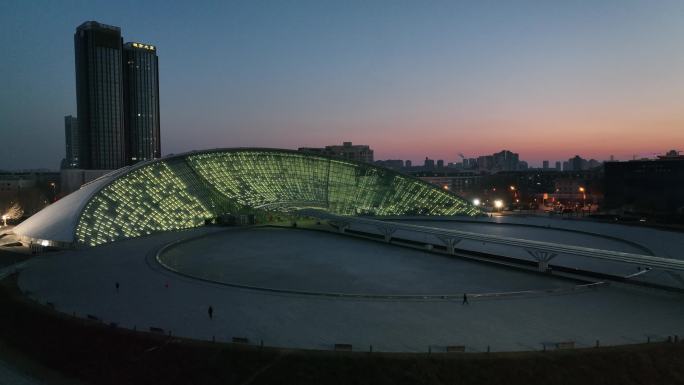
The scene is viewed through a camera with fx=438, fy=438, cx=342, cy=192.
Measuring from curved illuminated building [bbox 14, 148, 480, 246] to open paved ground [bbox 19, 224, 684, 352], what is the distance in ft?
29.9

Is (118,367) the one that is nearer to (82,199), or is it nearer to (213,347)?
(213,347)

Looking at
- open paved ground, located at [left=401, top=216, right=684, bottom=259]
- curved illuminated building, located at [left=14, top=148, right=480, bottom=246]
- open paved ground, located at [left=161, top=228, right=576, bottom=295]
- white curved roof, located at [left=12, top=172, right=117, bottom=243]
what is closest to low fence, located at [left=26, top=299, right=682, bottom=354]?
open paved ground, located at [left=161, top=228, right=576, bottom=295]

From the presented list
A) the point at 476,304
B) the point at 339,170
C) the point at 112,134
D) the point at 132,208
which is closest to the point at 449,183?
the point at 339,170

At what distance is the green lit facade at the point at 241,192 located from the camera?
47.6 meters

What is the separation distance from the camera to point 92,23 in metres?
177

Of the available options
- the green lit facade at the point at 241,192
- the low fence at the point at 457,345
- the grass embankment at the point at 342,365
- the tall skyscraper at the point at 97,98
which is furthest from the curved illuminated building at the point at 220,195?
the tall skyscraper at the point at 97,98

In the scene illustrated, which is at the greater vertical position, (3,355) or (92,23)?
(92,23)

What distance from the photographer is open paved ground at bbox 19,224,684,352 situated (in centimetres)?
1920

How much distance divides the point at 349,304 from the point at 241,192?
40.1m

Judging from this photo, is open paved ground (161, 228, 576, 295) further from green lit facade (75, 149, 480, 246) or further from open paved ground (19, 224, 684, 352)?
green lit facade (75, 149, 480, 246)

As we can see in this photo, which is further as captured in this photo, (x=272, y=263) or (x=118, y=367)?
(x=272, y=263)

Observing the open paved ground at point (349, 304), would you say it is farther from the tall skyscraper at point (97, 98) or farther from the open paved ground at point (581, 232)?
the tall skyscraper at point (97, 98)

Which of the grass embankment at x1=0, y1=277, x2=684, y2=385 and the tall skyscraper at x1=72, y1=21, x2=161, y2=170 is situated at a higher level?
the tall skyscraper at x1=72, y1=21, x2=161, y2=170

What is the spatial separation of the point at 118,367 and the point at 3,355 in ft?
21.7
